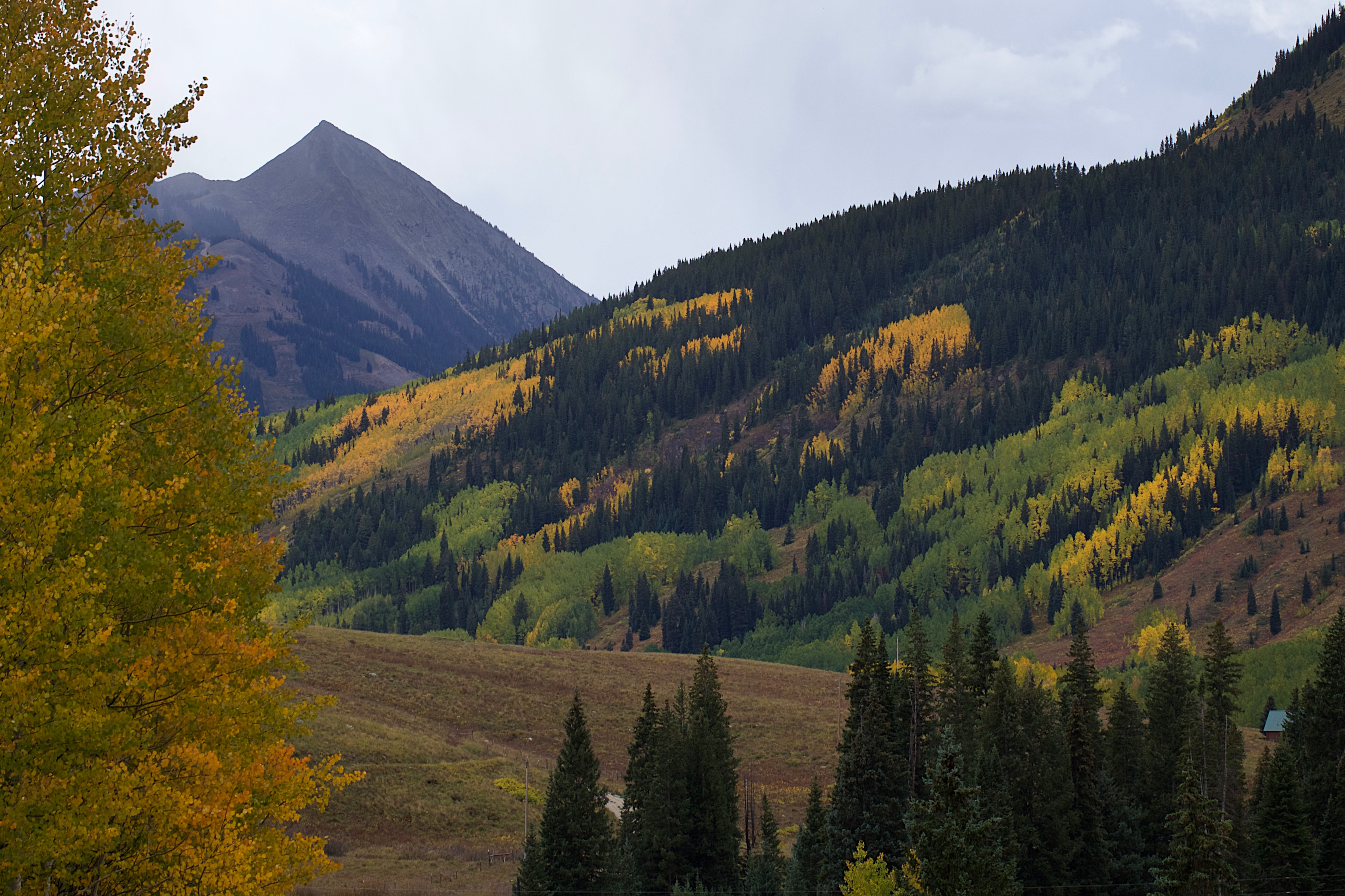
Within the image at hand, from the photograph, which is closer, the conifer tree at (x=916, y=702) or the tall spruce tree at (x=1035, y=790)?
the tall spruce tree at (x=1035, y=790)

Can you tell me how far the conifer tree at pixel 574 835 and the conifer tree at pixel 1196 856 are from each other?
72.8ft

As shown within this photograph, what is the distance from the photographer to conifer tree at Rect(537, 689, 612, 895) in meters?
46.7

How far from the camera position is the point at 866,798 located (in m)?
51.0

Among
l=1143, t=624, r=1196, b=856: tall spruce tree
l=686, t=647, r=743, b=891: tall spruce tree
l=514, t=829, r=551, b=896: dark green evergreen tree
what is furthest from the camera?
l=1143, t=624, r=1196, b=856: tall spruce tree

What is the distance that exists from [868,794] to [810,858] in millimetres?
7994

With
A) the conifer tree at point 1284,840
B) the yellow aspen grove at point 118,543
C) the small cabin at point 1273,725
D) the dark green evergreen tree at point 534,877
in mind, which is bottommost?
the small cabin at point 1273,725

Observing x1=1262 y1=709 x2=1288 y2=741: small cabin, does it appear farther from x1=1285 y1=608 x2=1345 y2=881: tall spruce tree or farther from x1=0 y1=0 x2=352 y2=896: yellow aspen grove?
x1=0 y1=0 x2=352 y2=896: yellow aspen grove

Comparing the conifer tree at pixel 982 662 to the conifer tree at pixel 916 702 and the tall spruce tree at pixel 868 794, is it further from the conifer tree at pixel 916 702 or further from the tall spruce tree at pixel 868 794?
the tall spruce tree at pixel 868 794

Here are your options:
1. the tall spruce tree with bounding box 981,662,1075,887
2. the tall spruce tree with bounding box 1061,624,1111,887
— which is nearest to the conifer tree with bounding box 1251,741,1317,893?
the tall spruce tree with bounding box 1061,624,1111,887

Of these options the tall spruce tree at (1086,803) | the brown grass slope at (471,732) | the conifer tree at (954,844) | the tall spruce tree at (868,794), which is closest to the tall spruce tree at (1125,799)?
the tall spruce tree at (1086,803)

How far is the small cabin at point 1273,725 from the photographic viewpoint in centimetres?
11981

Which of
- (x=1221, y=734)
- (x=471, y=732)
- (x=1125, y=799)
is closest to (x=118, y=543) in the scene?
(x=1125, y=799)

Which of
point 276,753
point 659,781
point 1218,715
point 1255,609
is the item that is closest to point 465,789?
point 659,781

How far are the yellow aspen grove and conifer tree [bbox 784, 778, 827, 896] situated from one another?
4272 centimetres
